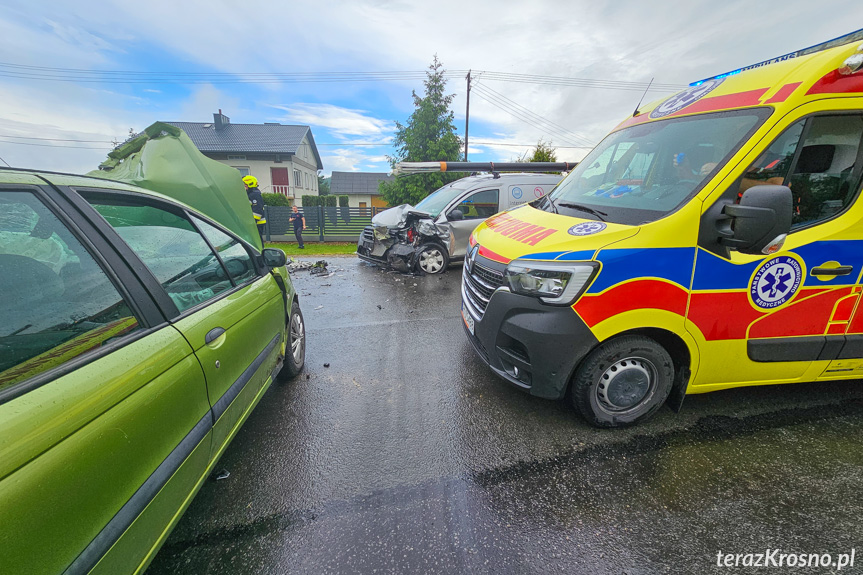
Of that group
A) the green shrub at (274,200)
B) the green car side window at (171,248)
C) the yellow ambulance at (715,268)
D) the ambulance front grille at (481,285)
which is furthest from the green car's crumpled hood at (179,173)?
the green shrub at (274,200)

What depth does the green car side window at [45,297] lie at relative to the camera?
1182mm

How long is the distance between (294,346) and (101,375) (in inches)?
86.7

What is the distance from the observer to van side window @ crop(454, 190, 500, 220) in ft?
25.0

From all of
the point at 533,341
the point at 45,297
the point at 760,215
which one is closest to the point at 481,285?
the point at 533,341

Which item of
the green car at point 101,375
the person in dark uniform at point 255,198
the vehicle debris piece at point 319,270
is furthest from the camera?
the person in dark uniform at point 255,198

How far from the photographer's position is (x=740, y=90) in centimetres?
257

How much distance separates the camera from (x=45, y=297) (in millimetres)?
1314

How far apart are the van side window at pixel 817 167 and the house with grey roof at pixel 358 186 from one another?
42.7 meters

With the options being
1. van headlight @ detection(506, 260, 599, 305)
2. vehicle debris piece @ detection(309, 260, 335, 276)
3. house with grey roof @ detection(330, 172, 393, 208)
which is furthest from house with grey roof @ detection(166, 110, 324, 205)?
van headlight @ detection(506, 260, 599, 305)

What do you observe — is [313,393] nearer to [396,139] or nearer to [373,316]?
[373,316]

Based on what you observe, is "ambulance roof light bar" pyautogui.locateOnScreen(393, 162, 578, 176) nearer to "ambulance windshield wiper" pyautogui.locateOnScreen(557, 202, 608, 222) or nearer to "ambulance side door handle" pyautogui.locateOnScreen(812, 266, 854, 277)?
"ambulance windshield wiper" pyautogui.locateOnScreen(557, 202, 608, 222)

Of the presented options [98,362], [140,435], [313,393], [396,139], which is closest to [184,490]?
[140,435]

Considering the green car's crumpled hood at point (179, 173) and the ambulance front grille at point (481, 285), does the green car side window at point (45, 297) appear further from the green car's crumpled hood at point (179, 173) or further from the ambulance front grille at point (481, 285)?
the green car's crumpled hood at point (179, 173)

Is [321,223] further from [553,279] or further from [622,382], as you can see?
[622,382]
